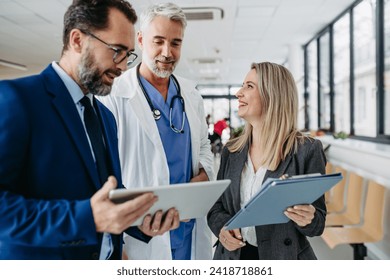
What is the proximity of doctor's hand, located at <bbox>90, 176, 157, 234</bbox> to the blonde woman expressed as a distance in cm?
48

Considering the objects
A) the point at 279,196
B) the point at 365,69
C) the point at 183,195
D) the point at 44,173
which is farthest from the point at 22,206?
the point at 365,69

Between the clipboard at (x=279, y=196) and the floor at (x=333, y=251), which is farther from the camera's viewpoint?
the floor at (x=333, y=251)

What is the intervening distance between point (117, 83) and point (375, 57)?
8.06ft

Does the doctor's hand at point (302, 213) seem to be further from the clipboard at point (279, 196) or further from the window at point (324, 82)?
the window at point (324, 82)

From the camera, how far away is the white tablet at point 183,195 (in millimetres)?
680

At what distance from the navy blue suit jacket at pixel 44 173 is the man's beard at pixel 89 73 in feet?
0.18

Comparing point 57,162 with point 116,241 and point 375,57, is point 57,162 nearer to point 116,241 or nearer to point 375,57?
point 116,241

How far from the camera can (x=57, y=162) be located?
736 millimetres

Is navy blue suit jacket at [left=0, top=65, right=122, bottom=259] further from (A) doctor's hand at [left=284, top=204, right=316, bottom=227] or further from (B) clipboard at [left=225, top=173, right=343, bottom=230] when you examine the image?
(A) doctor's hand at [left=284, top=204, right=316, bottom=227]

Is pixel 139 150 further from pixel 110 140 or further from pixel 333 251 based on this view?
pixel 333 251

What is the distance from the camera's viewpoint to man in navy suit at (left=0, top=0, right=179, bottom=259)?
0.68m

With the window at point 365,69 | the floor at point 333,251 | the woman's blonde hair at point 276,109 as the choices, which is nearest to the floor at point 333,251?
the floor at point 333,251

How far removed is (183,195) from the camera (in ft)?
2.50

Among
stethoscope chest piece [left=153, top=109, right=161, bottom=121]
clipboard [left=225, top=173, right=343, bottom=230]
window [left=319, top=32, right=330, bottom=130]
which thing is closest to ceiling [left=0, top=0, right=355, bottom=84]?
window [left=319, top=32, right=330, bottom=130]
